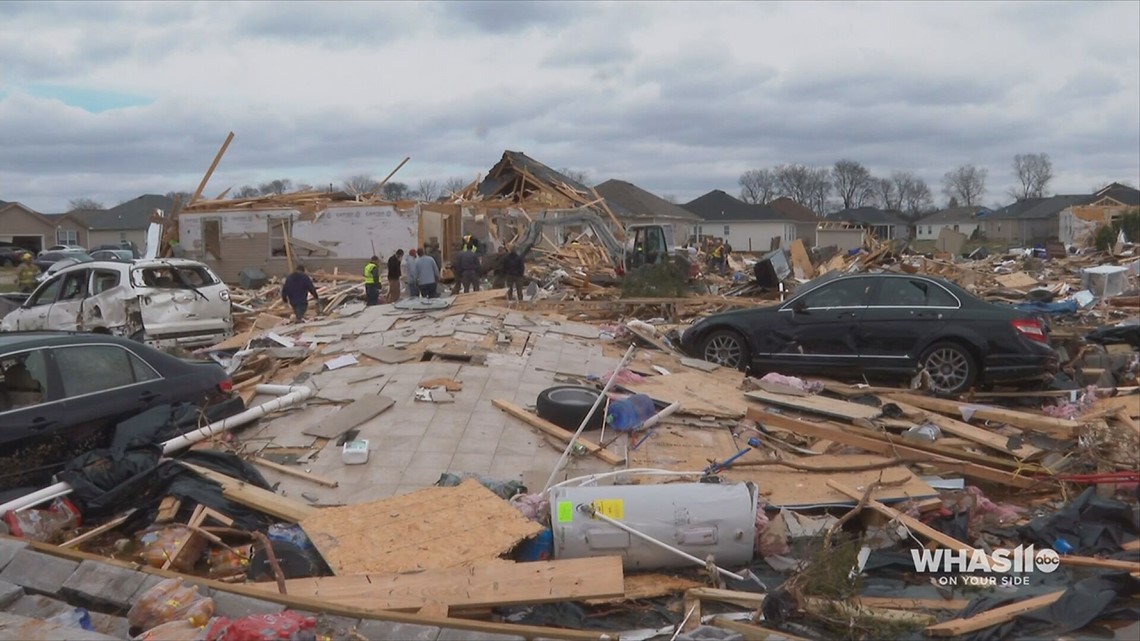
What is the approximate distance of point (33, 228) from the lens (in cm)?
6494

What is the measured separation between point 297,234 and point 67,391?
21680mm

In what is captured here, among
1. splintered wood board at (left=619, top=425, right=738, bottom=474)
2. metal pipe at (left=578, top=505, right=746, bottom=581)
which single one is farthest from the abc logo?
splintered wood board at (left=619, top=425, right=738, bottom=474)

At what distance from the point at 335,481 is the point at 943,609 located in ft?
15.7

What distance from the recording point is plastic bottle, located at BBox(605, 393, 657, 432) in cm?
940

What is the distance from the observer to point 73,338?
857 centimetres

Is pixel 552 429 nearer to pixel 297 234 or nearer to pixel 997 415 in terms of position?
pixel 997 415

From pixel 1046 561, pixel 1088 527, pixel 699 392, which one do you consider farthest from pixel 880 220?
pixel 1046 561

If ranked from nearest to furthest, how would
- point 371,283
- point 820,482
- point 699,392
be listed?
point 820,482
point 699,392
point 371,283

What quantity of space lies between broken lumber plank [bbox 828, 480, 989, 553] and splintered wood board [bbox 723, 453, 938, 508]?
0.30 ft

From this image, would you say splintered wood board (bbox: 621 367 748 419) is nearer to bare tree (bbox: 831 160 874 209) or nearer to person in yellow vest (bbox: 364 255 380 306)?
person in yellow vest (bbox: 364 255 380 306)

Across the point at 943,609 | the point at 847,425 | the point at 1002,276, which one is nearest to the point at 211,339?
the point at 847,425

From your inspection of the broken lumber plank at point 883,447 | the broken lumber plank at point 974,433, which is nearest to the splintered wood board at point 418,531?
the broken lumber plank at point 883,447

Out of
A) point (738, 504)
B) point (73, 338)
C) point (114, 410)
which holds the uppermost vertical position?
point (73, 338)

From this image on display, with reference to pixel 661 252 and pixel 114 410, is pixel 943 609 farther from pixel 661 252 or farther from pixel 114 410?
pixel 661 252
